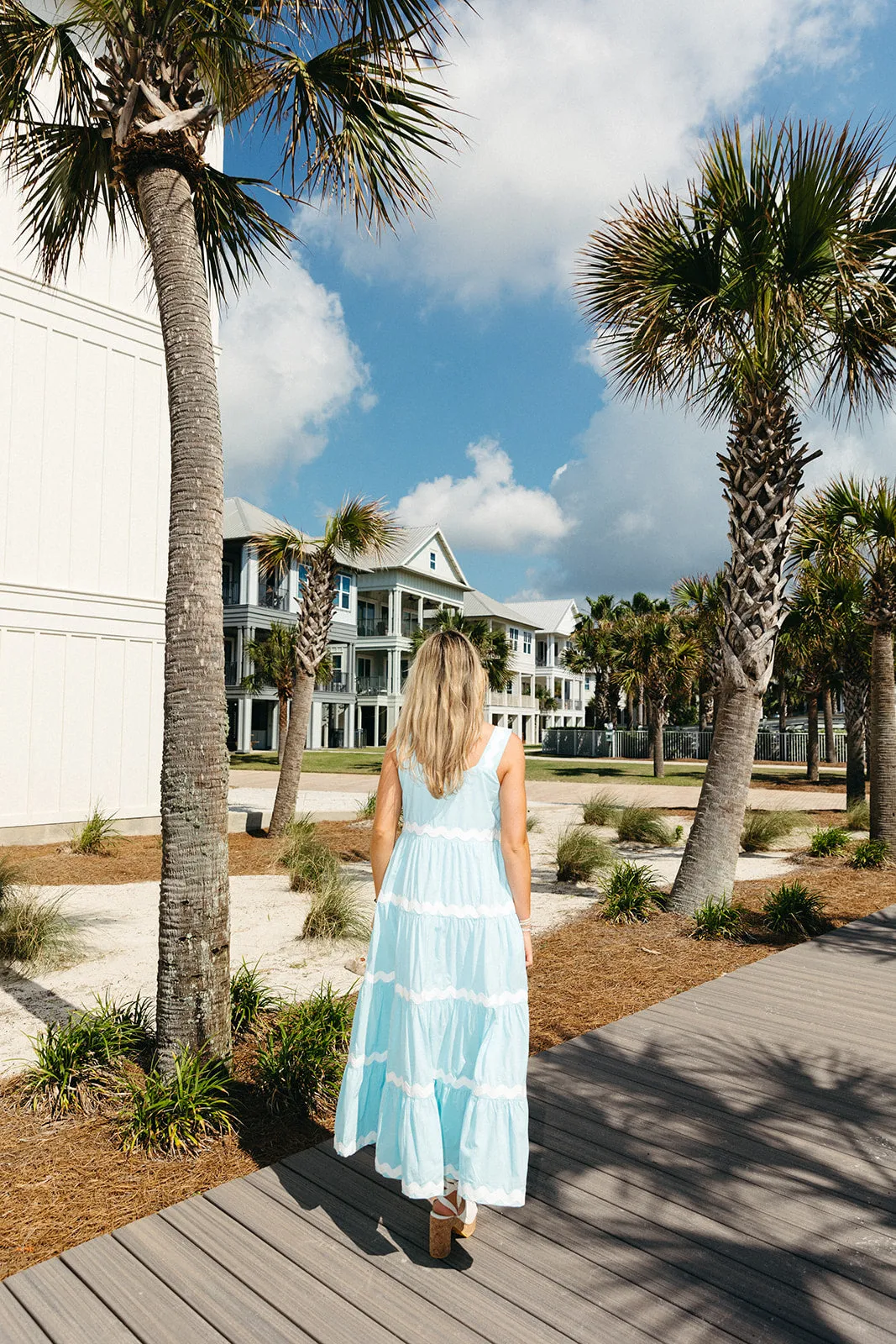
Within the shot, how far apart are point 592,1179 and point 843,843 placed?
32.3ft

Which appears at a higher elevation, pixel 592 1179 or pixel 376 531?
pixel 376 531

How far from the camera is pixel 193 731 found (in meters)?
3.89

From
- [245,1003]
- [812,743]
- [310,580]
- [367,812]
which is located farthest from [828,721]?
[245,1003]

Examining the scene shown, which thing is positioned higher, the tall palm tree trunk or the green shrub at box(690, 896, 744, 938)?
the tall palm tree trunk

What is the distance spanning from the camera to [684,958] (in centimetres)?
650

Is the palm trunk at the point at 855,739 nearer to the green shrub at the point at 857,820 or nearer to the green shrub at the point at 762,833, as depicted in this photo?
the green shrub at the point at 857,820

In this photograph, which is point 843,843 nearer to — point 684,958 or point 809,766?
point 684,958

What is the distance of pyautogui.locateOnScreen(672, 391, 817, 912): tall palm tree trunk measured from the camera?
7.62 metres

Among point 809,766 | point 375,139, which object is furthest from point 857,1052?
point 809,766

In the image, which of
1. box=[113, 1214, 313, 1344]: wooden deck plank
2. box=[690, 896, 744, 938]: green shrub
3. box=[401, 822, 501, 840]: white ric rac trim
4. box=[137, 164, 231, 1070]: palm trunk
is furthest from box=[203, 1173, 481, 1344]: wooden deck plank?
box=[690, 896, 744, 938]: green shrub

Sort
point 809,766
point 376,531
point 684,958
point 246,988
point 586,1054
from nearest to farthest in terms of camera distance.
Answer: point 586,1054
point 246,988
point 684,958
point 376,531
point 809,766

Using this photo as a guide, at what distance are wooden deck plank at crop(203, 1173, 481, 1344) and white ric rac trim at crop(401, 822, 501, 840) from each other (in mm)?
1312

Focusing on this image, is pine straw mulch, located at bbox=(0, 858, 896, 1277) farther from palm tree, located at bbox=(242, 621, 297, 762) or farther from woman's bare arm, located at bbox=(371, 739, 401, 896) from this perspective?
palm tree, located at bbox=(242, 621, 297, 762)

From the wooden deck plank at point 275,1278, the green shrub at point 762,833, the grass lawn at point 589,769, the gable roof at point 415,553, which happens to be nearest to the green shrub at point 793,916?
the green shrub at point 762,833
